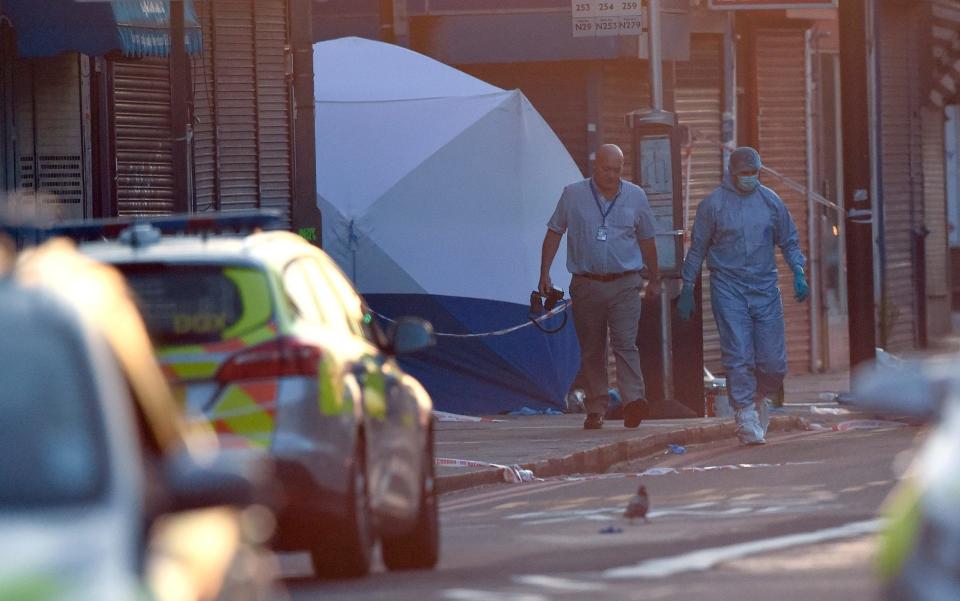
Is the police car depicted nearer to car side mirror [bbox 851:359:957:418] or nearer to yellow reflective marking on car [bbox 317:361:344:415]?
yellow reflective marking on car [bbox 317:361:344:415]

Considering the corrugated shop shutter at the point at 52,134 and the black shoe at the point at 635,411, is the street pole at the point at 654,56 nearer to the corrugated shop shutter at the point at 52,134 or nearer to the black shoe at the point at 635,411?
the black shoe at the point at 635,411

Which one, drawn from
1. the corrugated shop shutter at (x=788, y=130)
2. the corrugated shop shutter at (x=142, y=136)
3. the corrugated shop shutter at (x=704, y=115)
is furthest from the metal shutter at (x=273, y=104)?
the corrugated shop shutter at (x=788, y=130)

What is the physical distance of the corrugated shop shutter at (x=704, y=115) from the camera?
26.4 m

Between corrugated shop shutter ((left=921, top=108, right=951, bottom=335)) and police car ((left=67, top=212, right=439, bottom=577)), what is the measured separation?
23.4 m

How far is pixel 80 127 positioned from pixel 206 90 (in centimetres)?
209

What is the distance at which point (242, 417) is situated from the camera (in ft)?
30.6

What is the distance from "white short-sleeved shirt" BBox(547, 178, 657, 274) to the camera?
18984 millimetres

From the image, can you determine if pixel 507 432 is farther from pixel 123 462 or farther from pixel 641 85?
pixel 123 462

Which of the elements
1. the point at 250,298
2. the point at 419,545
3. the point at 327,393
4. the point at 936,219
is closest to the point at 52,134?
the point at 419,545

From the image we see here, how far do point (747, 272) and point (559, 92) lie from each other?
23.8ft

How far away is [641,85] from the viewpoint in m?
25.7

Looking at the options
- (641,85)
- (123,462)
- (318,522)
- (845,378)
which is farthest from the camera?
(845,378)

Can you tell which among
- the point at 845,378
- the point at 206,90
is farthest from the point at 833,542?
the point at 845,378

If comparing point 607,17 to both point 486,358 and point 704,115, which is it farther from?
Result: point 704,115
